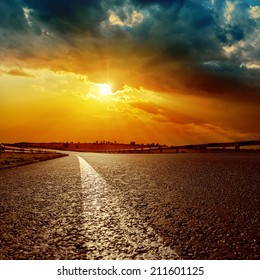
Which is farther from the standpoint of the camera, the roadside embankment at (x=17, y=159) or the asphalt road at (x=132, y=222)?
the roadside embankment at (x=17, y=159)

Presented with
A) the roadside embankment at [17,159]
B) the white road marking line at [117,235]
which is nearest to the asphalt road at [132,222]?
the white road marking line at [117,235]

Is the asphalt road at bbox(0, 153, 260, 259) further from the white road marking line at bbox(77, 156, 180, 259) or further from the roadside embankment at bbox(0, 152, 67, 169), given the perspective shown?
the roadside embankment at bbox(0, 152, 67, 169)

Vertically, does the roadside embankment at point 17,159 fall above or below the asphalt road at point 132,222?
above

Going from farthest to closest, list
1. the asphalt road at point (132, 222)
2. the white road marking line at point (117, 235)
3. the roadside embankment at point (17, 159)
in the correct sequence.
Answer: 1. the roadside embankment at point (17, 159)
2. the asphalt road at point (132, 222)
3. the white road marking line at point (117, 235)

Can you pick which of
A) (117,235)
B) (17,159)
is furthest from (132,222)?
(17,159)

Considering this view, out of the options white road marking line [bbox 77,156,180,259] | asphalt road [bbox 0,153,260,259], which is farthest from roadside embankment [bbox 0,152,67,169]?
white road marking line [bbox 77,156,180,259]

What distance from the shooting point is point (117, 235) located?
185 inches

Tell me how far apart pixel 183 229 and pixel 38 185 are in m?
6.18

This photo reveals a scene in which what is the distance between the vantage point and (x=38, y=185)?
10203 millimetres

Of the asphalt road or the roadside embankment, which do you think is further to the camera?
the roadside embankment

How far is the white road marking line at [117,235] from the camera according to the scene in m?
3.92

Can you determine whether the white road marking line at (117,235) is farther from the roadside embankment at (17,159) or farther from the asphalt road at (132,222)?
the roadside embankment at (17,159)

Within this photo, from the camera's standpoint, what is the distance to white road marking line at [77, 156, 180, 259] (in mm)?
3924
